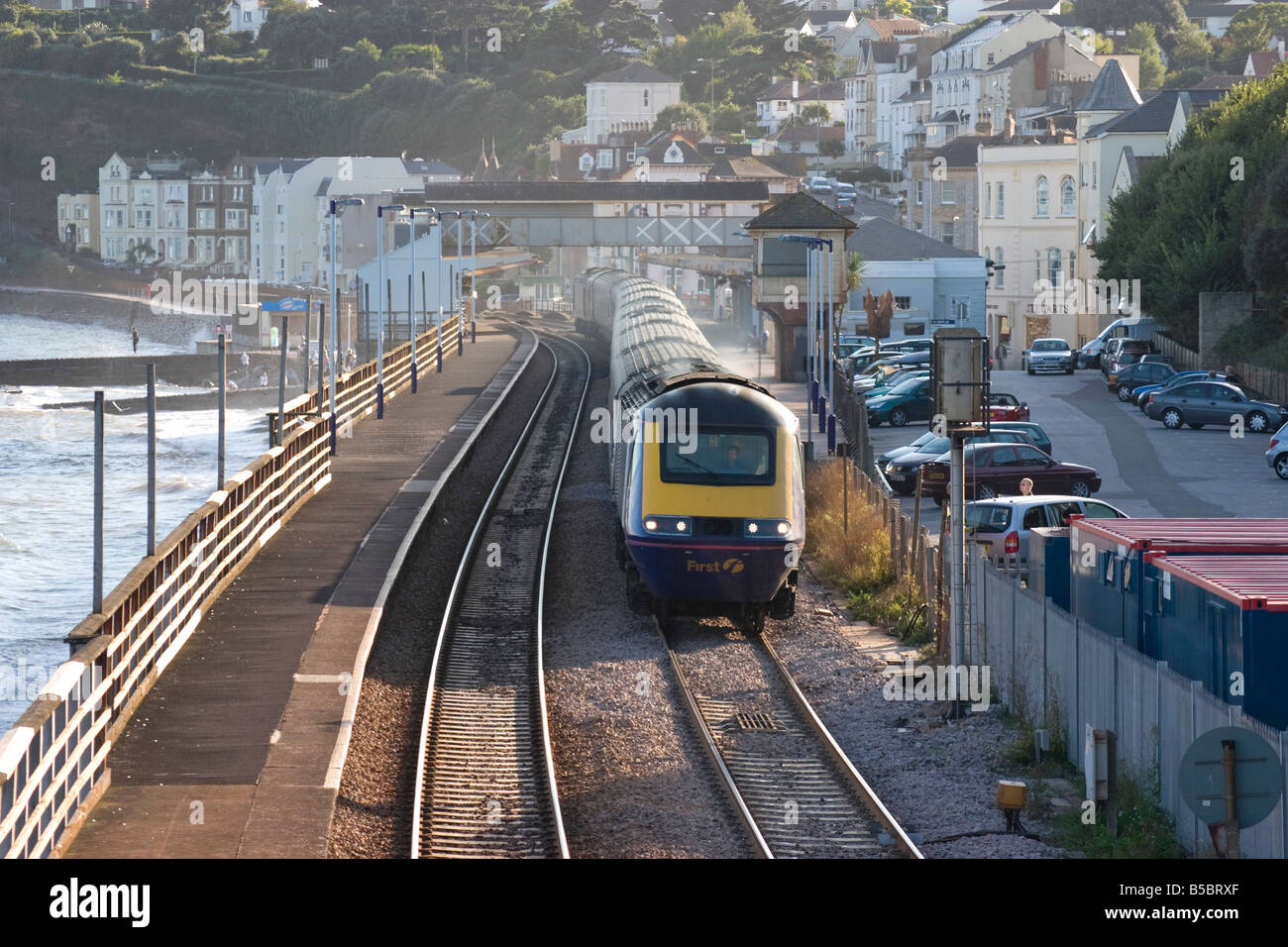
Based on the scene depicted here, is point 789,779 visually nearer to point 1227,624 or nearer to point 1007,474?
point 1227,624

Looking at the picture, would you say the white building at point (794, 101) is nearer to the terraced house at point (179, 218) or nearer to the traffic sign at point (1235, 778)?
the terraced house at point (179, 218)

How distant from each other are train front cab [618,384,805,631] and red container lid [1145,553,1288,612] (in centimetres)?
631

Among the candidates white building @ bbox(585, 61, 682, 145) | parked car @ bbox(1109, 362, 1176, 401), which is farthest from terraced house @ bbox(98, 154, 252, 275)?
parked car @ bbox(1109, 362, 1176, 401)

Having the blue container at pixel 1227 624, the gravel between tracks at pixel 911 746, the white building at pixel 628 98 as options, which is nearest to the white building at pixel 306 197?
the white building at pixel 628 98

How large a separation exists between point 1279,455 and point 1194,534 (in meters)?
21.1

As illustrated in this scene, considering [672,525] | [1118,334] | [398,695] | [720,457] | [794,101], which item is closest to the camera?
A: [398,695]

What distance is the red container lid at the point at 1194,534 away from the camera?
53.7 ft

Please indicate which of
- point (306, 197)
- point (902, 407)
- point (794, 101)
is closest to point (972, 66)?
point (794, 101)

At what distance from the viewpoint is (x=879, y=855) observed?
13852 millimetres

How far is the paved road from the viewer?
109 ft

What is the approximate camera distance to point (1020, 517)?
26.3 meters
